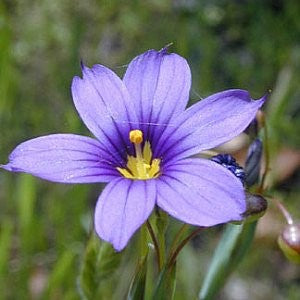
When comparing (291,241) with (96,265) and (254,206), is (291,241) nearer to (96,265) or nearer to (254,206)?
(254,206)

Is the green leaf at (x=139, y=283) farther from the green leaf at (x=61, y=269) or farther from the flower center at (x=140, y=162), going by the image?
the green leaf at (x=61, y=269)

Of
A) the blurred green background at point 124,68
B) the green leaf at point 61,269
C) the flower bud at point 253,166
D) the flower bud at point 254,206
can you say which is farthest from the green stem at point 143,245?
the blurred green background at point 124,68

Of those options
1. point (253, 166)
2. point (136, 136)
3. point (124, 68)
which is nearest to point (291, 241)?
point (253, 166)

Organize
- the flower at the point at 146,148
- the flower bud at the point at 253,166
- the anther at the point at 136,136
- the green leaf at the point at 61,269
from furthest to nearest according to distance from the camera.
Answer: the green leaf at the point at 61,269, the flower bud at the point at 253,166, the anther at the point at 136,136, the flower at the point at 146,148

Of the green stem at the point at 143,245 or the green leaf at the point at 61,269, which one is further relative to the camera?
the green leaf at the point at 61,269

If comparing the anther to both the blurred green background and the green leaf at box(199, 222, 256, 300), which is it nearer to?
the green leaf at box(199, 222, 256, 300)
